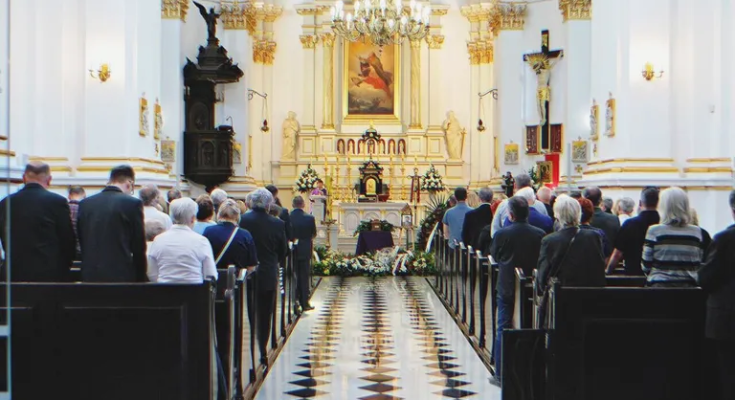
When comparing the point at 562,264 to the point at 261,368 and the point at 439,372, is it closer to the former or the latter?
the point at 439,372

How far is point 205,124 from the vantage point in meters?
24.3

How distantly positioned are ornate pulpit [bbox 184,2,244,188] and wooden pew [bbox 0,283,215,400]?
16.5 m

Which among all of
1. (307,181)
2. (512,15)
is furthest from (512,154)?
(307,181)

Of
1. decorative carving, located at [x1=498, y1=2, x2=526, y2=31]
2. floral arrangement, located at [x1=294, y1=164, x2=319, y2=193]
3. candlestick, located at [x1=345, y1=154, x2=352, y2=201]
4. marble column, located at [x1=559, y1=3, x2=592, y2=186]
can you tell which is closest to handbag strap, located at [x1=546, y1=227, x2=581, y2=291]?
marble column, located at [x1=559, y1=3, x2=592, y2=186]

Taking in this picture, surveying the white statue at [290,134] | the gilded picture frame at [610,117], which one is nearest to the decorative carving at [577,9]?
the gilded picture frame at [610,117]

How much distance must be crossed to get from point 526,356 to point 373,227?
45.7ft

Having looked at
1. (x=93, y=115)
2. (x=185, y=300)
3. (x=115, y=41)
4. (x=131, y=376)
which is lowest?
(x=131, y=376)

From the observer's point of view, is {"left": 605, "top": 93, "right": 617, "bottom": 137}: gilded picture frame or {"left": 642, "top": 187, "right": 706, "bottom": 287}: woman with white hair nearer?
{"left": 642, "top": 187, "right": 706, "bottom": 287}: woman with white hair

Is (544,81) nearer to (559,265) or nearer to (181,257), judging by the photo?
(559,265)

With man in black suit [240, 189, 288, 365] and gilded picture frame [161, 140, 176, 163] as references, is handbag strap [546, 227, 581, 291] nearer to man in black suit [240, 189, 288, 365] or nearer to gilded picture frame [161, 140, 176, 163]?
man in black suit [240, 189, 288, 365]

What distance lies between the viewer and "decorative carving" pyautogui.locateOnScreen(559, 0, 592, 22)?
22.2 m

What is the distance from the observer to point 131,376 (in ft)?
22.1

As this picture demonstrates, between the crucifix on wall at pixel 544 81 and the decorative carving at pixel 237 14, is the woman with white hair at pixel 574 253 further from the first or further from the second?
the decorative carving at pixel 237 14

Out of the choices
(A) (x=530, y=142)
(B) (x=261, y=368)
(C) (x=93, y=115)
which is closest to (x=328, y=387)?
(B) (x=261, y=368)
